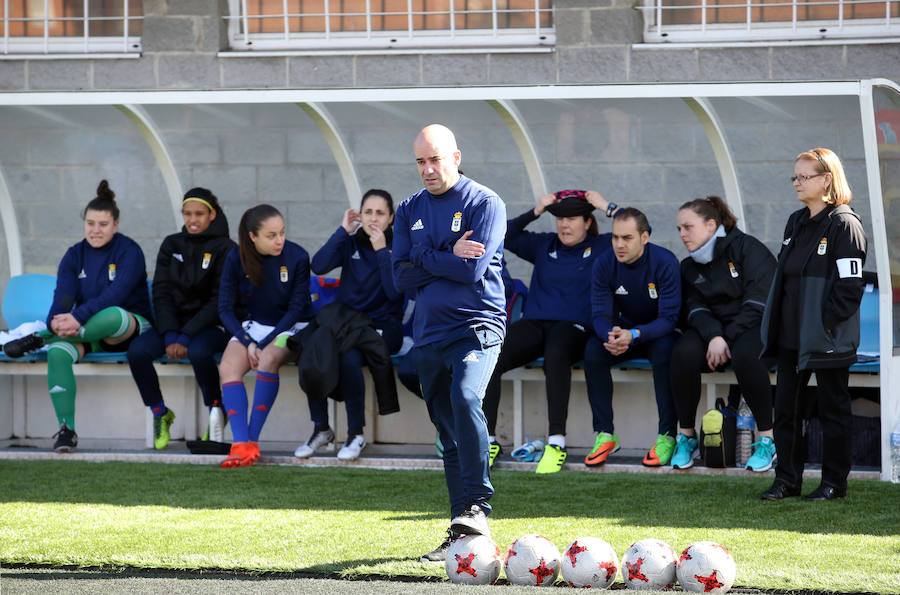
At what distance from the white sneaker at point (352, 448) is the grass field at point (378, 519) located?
0.86 ft

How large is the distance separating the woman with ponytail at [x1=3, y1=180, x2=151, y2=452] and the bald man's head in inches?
143

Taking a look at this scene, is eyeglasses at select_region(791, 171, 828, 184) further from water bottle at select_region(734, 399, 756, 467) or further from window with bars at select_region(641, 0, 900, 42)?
window with bars at select_region(641, 0, 900, 42)

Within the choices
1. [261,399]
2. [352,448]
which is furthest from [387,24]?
[352,448]

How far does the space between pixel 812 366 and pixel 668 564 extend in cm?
205

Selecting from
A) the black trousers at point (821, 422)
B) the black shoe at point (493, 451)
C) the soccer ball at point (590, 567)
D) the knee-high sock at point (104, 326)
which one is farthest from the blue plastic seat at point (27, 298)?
the soccer ball at point (590, 567)

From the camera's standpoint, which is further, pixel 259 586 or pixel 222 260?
pixel 222 260

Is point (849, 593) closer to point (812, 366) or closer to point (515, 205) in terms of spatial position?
point (812, 366)

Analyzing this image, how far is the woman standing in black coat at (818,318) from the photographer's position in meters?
5.58

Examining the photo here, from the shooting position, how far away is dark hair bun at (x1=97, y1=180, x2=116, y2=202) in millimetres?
7840

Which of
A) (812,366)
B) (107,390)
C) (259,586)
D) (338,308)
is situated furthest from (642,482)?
(107,390)

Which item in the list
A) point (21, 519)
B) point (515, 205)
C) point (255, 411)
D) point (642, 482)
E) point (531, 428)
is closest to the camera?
point (21, 519)

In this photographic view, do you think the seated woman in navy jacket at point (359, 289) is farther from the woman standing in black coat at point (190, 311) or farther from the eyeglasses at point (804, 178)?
the eyeglasses at point (804, 178)

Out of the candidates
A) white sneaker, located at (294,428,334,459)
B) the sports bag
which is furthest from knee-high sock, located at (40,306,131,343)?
the sports bag

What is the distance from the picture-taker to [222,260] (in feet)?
25.3
